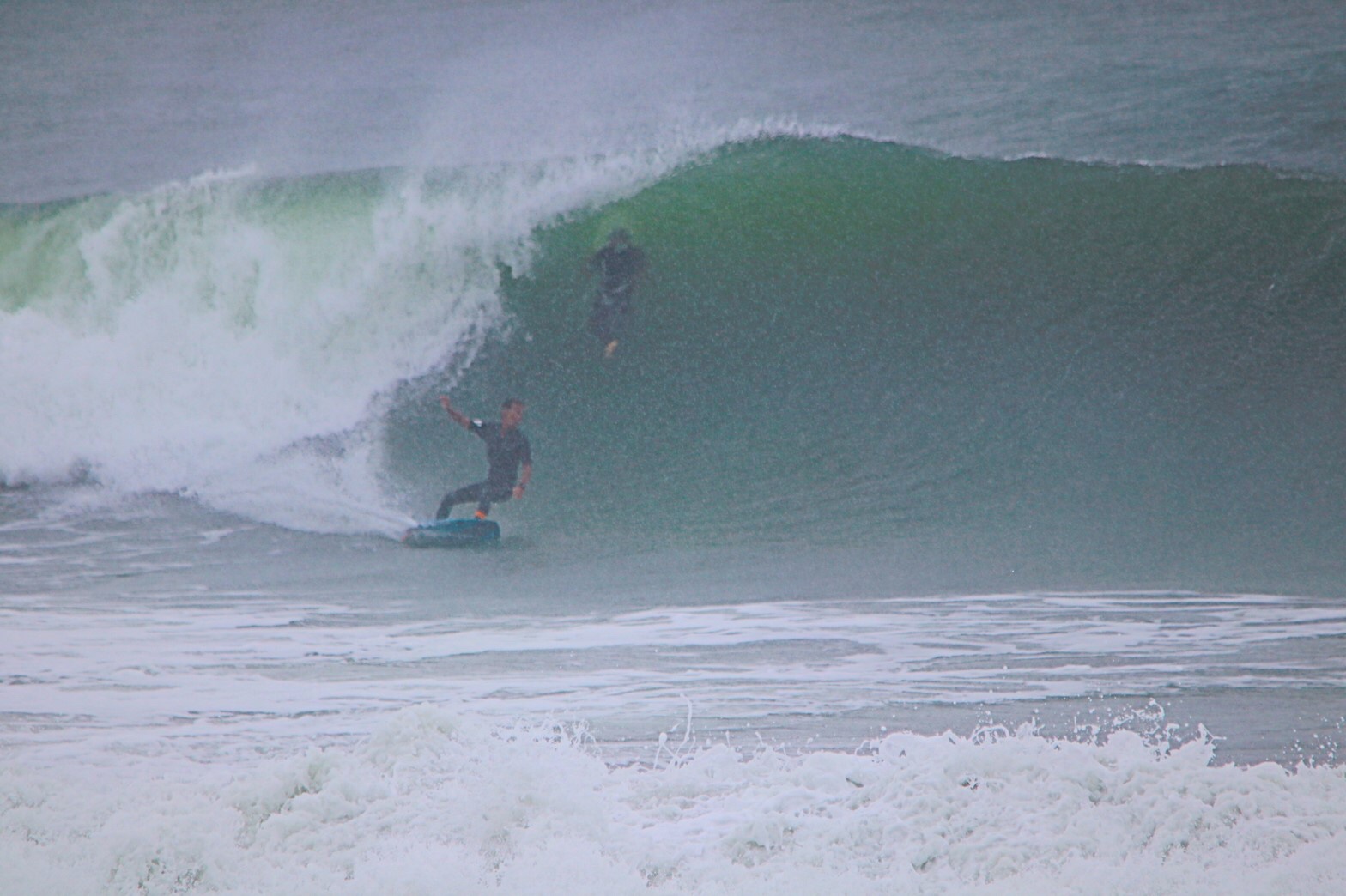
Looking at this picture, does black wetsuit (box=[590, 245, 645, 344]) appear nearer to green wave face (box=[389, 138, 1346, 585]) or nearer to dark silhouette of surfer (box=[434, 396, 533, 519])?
green wave face (box=[389, 138, 1346, 585])

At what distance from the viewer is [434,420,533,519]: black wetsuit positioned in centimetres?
250

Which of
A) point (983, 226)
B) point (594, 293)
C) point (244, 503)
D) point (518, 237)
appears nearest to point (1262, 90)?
point (983, 226)

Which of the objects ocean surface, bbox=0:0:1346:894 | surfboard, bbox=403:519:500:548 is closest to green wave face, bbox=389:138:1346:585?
ocean surface, bbox=0:0:1346:894

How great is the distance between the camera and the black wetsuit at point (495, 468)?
8.21ft

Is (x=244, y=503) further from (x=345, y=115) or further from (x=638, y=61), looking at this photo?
(x=638, y=61)

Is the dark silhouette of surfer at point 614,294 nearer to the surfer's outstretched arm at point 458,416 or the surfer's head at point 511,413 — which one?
the surfer's head at point 511,413

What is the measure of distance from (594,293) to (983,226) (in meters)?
1.12

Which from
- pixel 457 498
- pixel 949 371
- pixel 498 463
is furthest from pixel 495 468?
pixel 949 371

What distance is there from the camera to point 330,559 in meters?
2.44

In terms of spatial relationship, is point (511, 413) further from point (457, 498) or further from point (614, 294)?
point (614, 294)

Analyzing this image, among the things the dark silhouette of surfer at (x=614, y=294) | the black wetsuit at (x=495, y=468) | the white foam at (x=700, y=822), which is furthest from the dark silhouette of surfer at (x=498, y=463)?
the white foam at (x=700, y=822)

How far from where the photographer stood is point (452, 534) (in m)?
2.48

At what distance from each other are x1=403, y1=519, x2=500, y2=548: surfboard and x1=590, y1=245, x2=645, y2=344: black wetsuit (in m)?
0.65

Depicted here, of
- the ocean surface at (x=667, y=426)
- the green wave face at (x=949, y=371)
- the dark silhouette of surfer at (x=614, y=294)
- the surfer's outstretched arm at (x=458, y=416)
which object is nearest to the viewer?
the ocean surface at (x=667, y=426)
